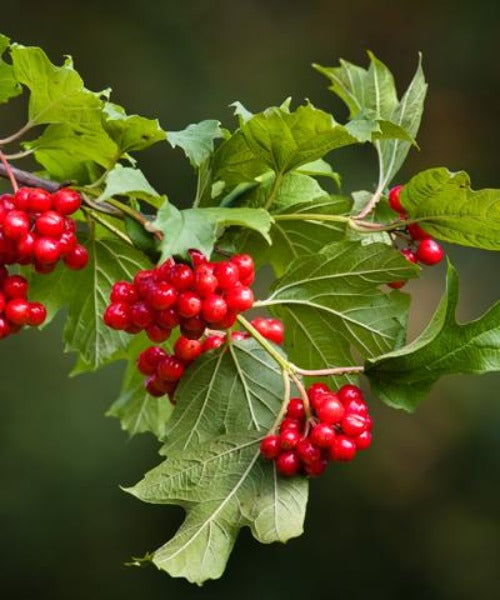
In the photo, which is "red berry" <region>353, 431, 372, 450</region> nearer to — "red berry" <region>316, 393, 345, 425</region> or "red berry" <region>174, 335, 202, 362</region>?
"red berry" <region>316, 393, 345, 425</region>

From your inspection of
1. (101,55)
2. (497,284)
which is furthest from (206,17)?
(497,284)

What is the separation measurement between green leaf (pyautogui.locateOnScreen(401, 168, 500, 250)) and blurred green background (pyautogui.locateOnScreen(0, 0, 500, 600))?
286cm

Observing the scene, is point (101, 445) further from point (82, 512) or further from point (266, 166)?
point (266, 166)

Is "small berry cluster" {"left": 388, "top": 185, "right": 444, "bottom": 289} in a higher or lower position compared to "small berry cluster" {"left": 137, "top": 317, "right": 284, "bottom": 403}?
higher

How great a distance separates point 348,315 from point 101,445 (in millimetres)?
2825

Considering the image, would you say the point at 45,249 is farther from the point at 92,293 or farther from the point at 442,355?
the point at 442,355

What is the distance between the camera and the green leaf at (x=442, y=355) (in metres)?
1.12

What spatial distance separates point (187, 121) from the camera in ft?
15.2

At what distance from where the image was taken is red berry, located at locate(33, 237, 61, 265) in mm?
1088

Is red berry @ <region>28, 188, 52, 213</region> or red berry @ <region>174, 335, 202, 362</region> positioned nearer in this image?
red berry @ <region>28, 188, 52, 213</region>

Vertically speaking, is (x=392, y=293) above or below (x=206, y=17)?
above

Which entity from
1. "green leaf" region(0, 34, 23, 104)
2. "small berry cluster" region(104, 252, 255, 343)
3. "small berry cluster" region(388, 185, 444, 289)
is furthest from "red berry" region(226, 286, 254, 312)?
"green leaf" region(0, 34, 23, 104)

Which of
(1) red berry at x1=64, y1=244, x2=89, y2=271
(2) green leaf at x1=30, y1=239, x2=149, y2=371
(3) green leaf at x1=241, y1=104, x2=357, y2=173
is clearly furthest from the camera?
(2) green leaf at x1=30, y1=239, x2=149, y2=371

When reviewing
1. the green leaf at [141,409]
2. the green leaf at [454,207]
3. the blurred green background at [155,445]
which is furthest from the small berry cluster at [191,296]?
the blurred green background at [155,445]
